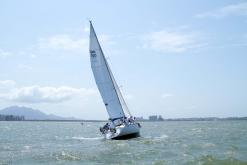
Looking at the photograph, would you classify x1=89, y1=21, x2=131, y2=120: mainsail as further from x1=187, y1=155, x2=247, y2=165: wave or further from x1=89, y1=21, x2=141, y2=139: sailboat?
x1=187, y1=155, x2=247, y2=165: wave

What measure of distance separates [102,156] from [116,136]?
15.6 metres

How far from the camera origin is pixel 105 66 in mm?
53531

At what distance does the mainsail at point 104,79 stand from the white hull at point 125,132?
7.32 ft

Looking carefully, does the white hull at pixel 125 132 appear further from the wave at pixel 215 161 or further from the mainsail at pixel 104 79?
the wave at pixel 215 161

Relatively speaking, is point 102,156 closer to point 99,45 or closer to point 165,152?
point 165,152

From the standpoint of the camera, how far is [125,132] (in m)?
50.8


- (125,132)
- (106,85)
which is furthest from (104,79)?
(125,132)

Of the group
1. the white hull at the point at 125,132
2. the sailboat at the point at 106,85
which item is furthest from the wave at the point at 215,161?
the sailboat at the point at 106,85

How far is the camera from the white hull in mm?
50812

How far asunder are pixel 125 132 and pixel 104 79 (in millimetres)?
6716

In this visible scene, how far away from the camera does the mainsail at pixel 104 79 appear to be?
5347cm

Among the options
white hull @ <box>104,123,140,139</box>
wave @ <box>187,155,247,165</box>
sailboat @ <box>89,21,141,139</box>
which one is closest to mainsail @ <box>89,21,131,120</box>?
sailboat @ <box>89,21,141,139</box>

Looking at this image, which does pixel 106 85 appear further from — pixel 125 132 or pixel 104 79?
pixel 125 132

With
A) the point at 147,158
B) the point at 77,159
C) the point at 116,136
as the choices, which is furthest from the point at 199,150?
the point at 116,136
